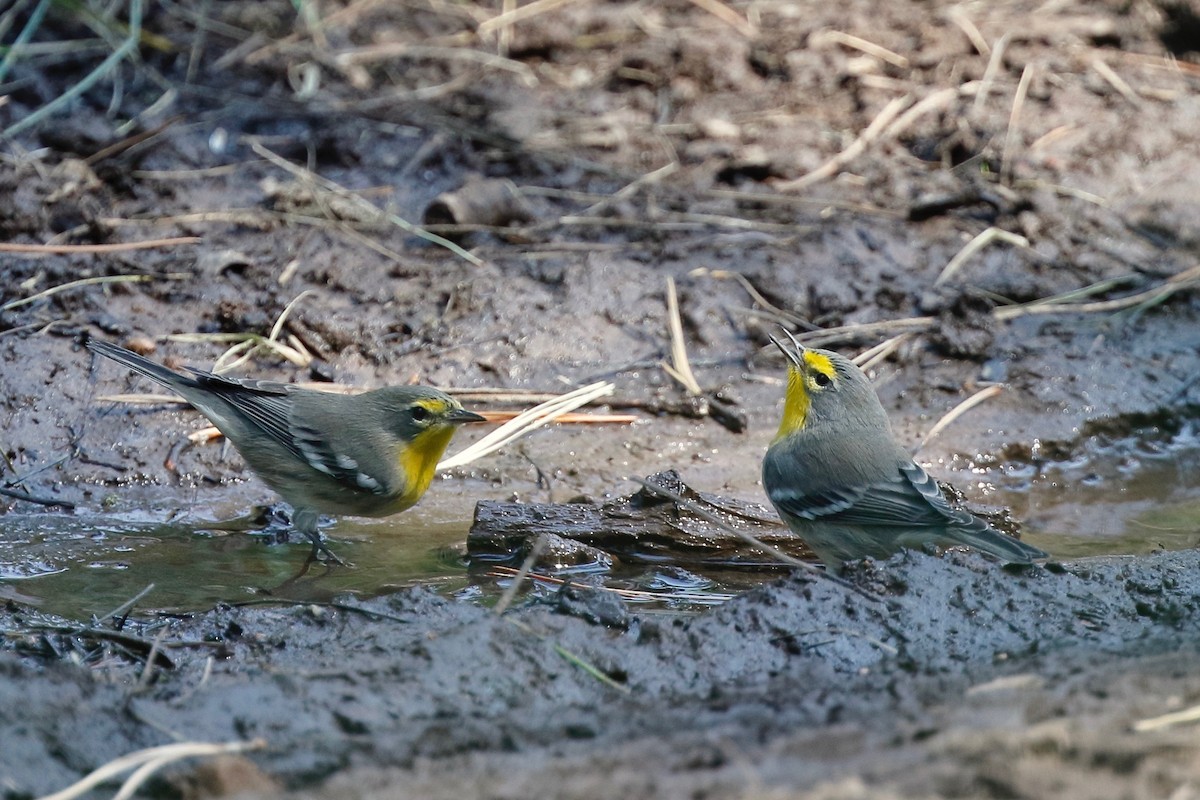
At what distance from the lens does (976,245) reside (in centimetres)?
909

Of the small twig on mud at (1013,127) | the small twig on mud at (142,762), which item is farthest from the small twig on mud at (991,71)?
the small twig on mud at (142,762)

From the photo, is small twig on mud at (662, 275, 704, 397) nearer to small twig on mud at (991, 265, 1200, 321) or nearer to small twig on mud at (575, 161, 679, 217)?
small twig on mud at (575, 161, 679, 217)

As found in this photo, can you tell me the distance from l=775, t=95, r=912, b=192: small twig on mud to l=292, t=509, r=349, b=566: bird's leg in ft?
15.7

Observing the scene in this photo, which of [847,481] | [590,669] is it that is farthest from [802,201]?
[590,669]

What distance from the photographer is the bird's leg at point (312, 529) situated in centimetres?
649

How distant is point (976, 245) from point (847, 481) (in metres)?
3.65

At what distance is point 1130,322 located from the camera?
8680 millimetres

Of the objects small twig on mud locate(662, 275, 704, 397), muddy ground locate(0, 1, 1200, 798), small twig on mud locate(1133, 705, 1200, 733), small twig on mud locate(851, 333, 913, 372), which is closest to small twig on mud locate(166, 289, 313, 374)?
muddy ground locate(0, 1, 1200, 798)

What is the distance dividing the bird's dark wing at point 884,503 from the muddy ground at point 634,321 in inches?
27.7

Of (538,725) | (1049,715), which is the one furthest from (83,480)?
Answer: (1049,715)

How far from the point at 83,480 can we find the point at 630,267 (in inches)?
148

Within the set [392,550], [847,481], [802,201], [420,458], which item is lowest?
[392,550]

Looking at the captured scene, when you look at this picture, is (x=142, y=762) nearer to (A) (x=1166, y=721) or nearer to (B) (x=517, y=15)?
(A) (x=1166, y=721)

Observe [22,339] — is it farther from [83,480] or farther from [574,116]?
[574,116]
